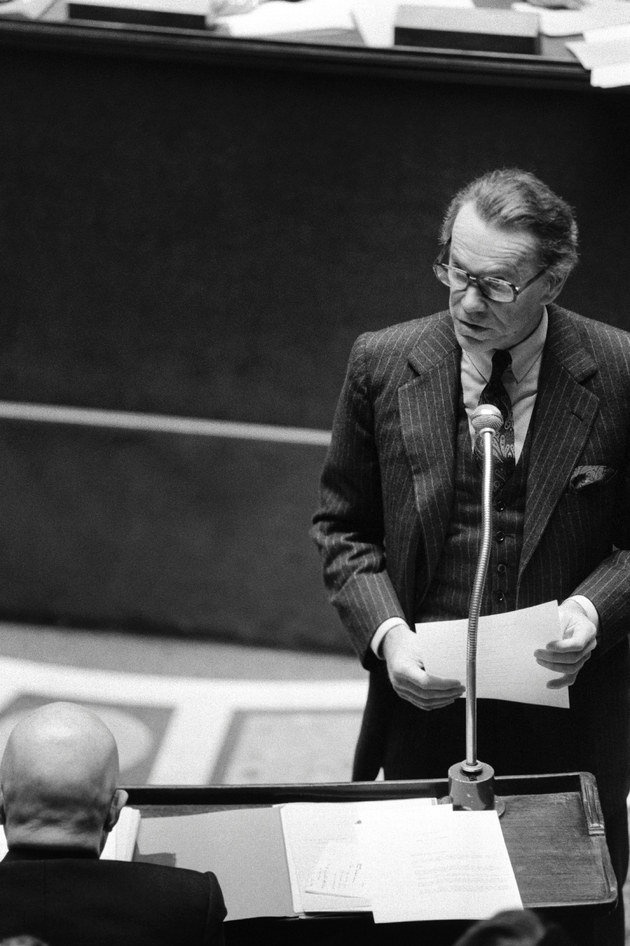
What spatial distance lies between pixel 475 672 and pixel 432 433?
0.51m

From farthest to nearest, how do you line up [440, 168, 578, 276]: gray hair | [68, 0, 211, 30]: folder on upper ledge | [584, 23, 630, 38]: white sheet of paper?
1. [68, 0, 211, 30]: folder on upper ledge
2. [584, 23, 630, 38]: white sheet of paper
3. [440, 168, 578, 276]: gray hair

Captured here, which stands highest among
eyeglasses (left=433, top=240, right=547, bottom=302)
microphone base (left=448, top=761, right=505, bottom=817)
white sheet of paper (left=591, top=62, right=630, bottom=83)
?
white sheet of paper (left=591, top=62, right=630, bottom=83)

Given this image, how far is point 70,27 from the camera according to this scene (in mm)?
4020

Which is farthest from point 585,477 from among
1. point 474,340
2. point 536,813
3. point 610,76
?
point 610,76

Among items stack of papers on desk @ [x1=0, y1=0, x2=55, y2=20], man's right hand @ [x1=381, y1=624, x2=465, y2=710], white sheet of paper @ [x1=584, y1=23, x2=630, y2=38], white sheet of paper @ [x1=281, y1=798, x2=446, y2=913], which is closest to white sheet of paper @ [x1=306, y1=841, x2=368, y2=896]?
white sheet of paper @ [x1=281, y1=798, x2=446, y2=913]

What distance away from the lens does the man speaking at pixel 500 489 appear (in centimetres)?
220

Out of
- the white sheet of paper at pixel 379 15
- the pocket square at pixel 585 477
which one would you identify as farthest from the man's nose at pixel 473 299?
the white sheet of paper at pixel 379 15

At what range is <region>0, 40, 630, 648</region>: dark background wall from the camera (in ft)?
13.1

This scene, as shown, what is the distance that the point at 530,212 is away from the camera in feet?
7.11

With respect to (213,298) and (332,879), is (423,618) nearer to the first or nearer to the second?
(332,879)

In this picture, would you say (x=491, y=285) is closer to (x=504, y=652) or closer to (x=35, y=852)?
(x=504, y=652)

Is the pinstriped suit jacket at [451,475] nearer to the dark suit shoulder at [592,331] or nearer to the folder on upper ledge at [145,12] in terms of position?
the dark suit shoulder at [592,331]

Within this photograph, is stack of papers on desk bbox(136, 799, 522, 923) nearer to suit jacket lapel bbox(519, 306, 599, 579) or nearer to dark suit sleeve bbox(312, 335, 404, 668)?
dark suit sleeve bbox(312, 335, 404, 668)

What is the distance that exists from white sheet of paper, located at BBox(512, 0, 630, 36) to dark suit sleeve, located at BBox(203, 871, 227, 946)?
2.96 meters
